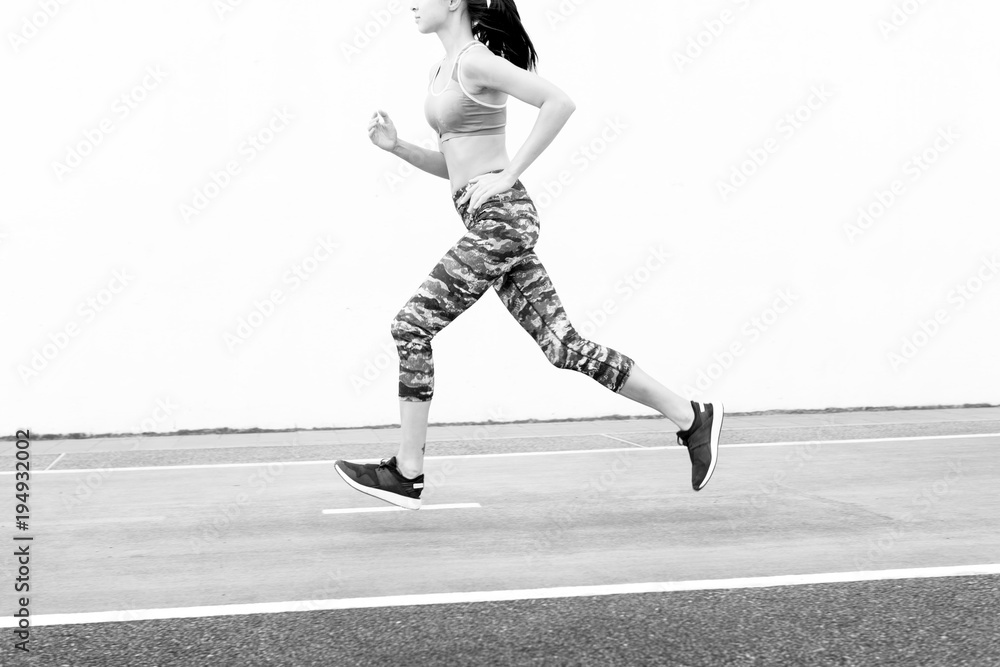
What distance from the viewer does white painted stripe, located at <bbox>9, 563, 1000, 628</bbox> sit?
3.18 metres

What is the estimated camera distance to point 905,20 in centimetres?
937

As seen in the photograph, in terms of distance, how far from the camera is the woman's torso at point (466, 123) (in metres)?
4.02

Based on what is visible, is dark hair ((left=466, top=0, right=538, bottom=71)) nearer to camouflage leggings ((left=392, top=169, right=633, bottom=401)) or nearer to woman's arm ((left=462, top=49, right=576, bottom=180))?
woman's arm ((left=462, top=49, right=576, bottom=180))

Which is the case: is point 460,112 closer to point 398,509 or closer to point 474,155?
point 474,155

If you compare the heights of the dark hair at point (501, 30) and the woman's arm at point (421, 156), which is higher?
the dark hair at point (501, 30)

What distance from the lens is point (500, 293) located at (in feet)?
13.9

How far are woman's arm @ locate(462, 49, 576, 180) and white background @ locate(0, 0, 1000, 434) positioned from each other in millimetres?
4832

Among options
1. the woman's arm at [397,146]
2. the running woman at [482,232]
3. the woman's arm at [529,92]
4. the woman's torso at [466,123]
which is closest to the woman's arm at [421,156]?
the woman's arm at [397,146]

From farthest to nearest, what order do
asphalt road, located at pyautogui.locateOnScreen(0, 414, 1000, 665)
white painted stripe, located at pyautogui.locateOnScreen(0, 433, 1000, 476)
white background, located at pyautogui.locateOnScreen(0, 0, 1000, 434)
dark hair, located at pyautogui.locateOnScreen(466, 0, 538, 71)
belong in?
white background, located at pyautogui.locateOnScreen(0, 0, 1000, 434) < white painted stripe, located at pyautogui.locateOnScreen(0, 433, 1000, 476) < dark hair, located at pyautogui.locateOnScreen(466, 0, 538, 71) < asphalt road, located at pyautogui.locateOnScreen(0, 414, 1000, 665)

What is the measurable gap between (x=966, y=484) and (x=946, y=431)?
2.58m

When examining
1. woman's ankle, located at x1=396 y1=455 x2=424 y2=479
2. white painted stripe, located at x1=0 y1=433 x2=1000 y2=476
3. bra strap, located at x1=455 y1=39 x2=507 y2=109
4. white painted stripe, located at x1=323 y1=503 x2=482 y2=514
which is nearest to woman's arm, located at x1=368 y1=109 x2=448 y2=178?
bra strap, located at x1=455 y1=39 x2=507 y2=109

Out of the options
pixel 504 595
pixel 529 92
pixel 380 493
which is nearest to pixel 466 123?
pixel 529 92

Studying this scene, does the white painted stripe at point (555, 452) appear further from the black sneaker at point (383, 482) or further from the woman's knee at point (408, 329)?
the woman's knee at point (408, 329)

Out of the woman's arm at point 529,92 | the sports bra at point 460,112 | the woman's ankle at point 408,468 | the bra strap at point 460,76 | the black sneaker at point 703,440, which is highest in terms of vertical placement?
the woman's arm at point 529,92
